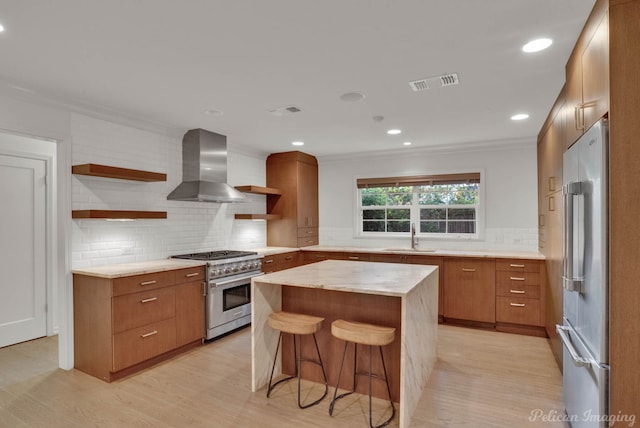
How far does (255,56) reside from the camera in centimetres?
236

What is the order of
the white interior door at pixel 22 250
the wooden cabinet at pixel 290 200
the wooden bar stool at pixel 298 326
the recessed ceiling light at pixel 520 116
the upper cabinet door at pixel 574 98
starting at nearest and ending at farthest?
the upper cabinet door at pixel 574 98 → the wooden bar stool at pixel 298 326 → the recessed ceiling light at pixel 520 116 → the white interior door at pixel 22 250 → the wooden cabinet at pixel 290 200

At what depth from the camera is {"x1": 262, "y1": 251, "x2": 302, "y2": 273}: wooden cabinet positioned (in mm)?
4777

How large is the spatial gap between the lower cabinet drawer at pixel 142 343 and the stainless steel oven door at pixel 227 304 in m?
0.46

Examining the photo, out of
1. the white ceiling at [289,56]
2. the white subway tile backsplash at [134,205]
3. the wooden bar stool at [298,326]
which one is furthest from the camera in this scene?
the white subway tile backsplash at [134,205]

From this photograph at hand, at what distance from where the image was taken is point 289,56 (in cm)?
236

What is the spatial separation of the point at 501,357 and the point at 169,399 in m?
3.00

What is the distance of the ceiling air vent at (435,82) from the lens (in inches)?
106

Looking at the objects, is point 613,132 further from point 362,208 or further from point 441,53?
point 362,208

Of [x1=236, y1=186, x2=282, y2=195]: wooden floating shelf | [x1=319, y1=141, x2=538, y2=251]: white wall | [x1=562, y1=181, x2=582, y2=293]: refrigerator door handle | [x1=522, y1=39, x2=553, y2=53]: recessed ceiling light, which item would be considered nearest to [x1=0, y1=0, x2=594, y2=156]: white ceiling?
[x1=522, y1=39, x2=553, y2=53]: recessed ceiling light

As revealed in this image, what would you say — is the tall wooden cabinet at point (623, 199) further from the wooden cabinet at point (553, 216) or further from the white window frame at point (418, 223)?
the white window frame at point (418, 223)

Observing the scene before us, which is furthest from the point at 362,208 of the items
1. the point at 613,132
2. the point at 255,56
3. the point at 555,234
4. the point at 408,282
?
the point at 613,132

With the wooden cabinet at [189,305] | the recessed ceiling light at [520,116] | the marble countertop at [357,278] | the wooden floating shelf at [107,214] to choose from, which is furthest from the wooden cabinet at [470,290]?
the wooden floating shelf at [107,214]

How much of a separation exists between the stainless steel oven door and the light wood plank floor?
381 millimetres

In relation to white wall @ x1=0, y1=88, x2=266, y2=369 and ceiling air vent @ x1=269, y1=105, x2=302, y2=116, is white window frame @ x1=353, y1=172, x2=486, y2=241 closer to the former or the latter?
white wall @ x1=0, y1=88, x2=266, y2=369
